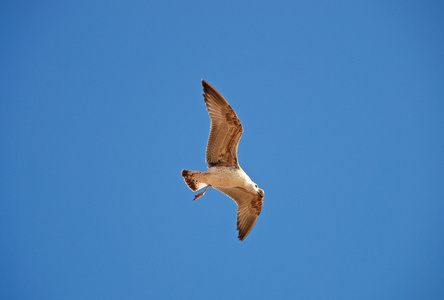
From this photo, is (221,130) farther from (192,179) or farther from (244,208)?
(244,208)

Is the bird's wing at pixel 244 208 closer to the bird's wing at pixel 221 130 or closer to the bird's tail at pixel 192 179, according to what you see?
the bird's tail at pixel 192 179

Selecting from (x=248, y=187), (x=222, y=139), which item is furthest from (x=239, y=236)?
(x=222, y=139)

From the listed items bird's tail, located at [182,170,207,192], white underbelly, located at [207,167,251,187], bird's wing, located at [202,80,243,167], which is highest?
bird's wing, located at [202,80,243,167]

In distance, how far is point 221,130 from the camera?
26.1ft

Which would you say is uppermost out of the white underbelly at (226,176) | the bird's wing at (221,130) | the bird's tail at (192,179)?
the bird's wing at (221,130)

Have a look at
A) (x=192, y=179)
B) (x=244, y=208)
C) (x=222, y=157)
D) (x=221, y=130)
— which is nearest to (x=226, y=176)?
(x=222, y=157)

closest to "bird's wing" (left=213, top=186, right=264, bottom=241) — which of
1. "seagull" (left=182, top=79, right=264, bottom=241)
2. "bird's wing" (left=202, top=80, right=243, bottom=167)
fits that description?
"seagull" (left=182, top=79, right=264, bottom=241)

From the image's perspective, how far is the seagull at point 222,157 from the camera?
789 cm

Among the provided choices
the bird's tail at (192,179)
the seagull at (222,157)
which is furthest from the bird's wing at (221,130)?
the bird's tail at (192,179)

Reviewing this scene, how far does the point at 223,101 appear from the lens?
7.84 m

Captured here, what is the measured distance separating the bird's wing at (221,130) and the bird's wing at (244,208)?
82 centimetres

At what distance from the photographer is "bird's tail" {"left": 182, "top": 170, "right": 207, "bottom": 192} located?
821 centimetres

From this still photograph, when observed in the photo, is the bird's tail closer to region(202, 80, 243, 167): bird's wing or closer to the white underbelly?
the white underbelly

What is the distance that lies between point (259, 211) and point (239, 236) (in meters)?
0.70
